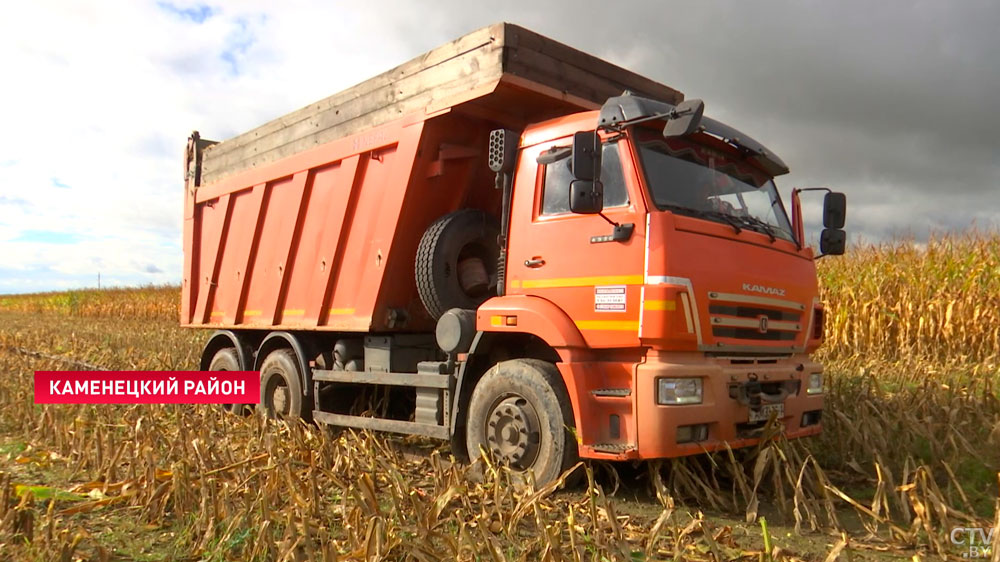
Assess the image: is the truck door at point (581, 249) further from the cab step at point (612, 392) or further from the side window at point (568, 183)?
the cab step at point (612, 392)

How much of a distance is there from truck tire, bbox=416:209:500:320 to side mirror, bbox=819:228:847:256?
2.74 m

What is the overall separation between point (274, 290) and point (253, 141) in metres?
1.84

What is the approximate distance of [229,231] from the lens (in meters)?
8.64

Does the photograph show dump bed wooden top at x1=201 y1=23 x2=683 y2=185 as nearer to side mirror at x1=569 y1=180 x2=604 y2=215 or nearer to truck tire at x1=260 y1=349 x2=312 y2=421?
side mirror at x1=569 y1=180 x2=604 y2=215

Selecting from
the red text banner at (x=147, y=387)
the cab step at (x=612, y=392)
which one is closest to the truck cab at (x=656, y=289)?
the cab step at (x=612, y=392)

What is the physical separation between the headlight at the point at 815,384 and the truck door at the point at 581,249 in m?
1.83

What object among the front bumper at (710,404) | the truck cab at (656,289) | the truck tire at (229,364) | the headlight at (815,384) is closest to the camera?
the front bumper at (710,404)

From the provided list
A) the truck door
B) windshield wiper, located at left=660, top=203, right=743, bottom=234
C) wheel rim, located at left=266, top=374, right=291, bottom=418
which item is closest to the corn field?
wheel rim, located at left=266, top=374, right=291, bottom=418

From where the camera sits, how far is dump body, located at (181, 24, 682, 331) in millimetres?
5539

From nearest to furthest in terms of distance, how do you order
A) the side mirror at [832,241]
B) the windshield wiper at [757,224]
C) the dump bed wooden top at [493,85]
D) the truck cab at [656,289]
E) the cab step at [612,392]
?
the truck cab at [656,289], the cab step at [612,392], the windshield wiper at [757,224], the dump bed wooden top at [493,85], the side mirror at [832,241]

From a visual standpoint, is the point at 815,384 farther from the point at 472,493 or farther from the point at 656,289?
the point at 472,493

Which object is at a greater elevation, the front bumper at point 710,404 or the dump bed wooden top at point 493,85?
the dump bed wooden top at point 493,85

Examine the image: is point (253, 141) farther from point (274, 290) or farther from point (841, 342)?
point (841, 342)

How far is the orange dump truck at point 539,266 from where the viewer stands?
446cm
